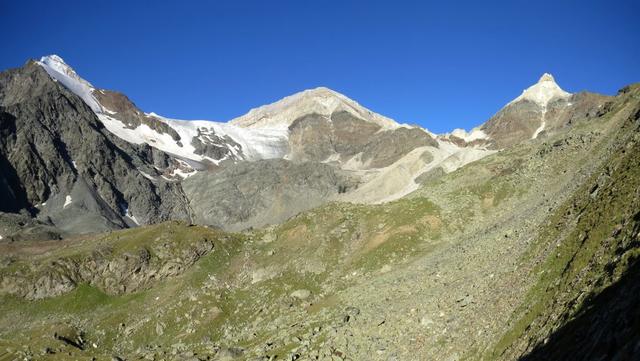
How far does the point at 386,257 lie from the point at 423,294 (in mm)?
20479

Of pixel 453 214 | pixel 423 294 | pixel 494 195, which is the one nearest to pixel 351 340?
pixel 423 294

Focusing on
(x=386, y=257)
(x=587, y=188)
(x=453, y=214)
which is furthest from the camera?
(x=453, y=214)

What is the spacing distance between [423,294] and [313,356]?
35.4 ft

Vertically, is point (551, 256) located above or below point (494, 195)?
below

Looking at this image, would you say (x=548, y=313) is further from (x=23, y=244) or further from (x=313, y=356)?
(x=23, y=244)

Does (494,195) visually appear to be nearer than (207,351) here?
No

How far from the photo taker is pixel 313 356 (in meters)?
42.9

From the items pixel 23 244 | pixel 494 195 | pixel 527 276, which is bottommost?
pixel 527 276

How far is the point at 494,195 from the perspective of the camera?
245 feet

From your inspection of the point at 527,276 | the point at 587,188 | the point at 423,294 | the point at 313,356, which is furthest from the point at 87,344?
the point at 587,188

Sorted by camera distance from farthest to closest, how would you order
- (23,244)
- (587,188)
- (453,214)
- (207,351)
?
(23,244) → (453,214) → (207,351) → (587,188)

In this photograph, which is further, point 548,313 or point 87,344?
point 87,344

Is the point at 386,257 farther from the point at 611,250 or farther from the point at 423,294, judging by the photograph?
the point at 611,250

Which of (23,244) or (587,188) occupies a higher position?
(23,244)
